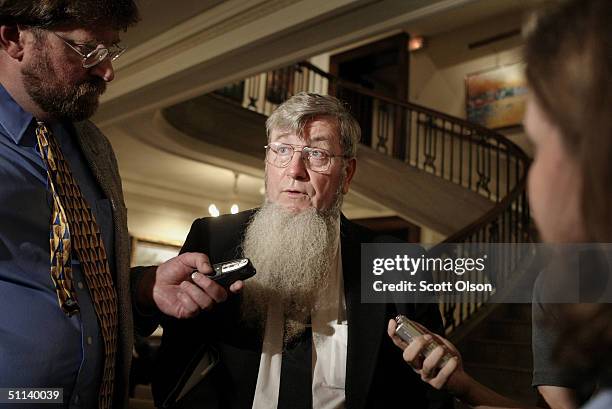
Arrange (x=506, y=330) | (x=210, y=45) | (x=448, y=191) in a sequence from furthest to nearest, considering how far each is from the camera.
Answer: (x=448, y=191), (x=506, y=330), (x=210, y=45)

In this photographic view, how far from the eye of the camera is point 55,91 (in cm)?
130

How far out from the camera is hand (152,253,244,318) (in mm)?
1244

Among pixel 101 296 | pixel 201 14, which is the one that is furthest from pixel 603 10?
pixel 201 14

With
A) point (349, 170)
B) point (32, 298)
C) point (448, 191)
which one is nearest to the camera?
point (32, 298)

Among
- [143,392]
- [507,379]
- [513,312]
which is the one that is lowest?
[143,392]

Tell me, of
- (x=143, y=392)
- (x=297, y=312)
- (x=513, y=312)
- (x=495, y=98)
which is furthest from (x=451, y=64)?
(x=297, y=312)

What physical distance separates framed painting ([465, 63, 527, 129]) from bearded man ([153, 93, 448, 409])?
27.0ft

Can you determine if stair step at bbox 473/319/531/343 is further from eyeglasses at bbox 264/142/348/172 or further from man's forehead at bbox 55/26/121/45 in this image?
man's forehead at bbox 55/26/121/45

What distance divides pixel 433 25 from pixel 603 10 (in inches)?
400

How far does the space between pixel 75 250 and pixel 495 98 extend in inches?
365

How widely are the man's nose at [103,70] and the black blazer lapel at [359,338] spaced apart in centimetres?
87

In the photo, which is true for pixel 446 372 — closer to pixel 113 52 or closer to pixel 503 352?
pixel 113 52

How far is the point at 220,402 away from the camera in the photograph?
4.79ft

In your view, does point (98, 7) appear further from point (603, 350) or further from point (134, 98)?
point (134, 98)
